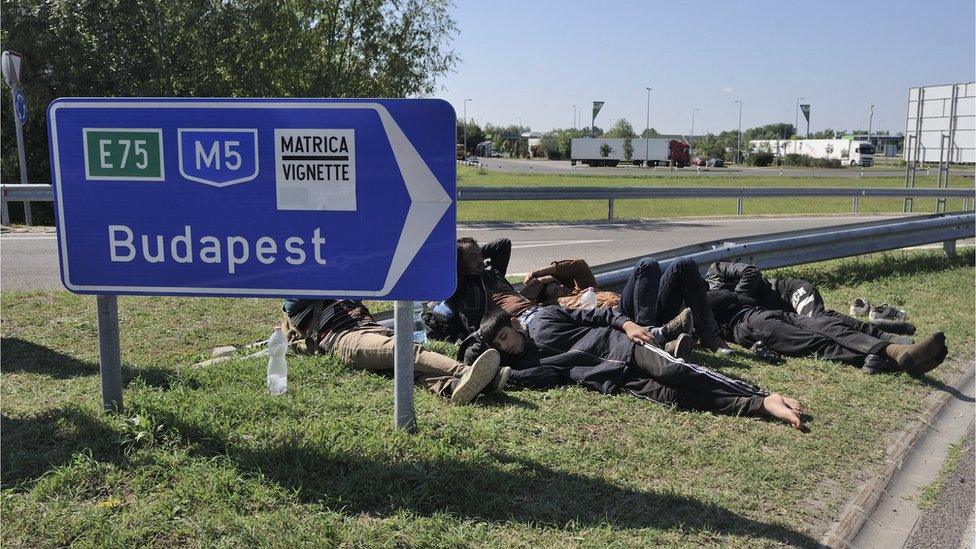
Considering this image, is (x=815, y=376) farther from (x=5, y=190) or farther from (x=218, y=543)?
(x=5, y=190)

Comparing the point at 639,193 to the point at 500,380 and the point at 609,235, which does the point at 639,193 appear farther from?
the point at 500,380

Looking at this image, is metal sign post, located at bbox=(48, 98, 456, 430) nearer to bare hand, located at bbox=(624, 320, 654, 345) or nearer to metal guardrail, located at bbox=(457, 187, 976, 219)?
bare hand, located at bbox=(624, 320, 654, 345)

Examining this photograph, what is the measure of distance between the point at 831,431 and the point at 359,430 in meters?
2.87

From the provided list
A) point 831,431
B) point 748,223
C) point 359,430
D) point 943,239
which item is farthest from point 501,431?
point 748,223

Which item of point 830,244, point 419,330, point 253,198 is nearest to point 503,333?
point 419,330

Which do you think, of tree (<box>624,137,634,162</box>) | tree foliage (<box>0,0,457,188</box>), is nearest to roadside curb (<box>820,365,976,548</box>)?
tree foliage (<box>0,0,457,188</box>)

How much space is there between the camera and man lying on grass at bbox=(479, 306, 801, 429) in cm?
486

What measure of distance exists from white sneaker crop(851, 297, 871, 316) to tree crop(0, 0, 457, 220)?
15806 mm

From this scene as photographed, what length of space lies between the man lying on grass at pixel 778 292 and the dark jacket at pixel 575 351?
1959 millimetres

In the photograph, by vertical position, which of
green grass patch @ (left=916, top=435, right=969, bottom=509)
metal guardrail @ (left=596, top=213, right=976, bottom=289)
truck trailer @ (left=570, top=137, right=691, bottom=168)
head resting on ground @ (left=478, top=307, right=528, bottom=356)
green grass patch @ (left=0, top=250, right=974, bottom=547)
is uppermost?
truck trailer @ (left=570, top=137, right=691, bottom=168)

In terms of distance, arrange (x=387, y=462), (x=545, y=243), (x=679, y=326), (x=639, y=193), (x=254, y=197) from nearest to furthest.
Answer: (x=387, y=462) < (x=254, y=197) < (x=679, y=326) < (x=545, y=243) < (x=639, y=193)

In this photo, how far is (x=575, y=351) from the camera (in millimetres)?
5383

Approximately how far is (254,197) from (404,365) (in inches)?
46.9

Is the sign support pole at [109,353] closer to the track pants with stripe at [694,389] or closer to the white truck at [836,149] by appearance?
the track pants with stripe at [694,389]
